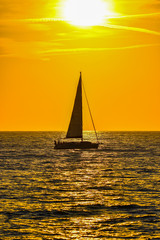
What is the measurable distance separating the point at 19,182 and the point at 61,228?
2678cm

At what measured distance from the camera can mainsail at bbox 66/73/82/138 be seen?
122m

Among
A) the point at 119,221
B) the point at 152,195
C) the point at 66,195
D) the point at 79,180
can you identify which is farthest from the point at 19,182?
the point at 119,221

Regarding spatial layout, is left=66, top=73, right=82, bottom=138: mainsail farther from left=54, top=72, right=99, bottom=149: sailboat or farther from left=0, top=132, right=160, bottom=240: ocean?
left=0, top=132, right=160, bottom=240: ocean

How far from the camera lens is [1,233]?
3306 cm

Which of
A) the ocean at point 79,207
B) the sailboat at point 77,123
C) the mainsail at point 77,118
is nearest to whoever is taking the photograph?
the ocean at point 79,207

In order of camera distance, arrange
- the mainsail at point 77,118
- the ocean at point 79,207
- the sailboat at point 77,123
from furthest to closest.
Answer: the mainsail at point 77,118, the sailboat at point 77,123, the ocean at point 79,207

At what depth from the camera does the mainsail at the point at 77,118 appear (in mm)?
122438

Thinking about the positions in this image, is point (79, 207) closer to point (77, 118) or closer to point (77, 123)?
point (77, 123)

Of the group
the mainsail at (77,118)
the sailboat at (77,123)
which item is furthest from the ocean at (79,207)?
the mainsail at (77,118)

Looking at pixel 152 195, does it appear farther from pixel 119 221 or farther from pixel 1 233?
pixel 1 233

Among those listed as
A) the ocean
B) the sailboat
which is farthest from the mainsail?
the ocean

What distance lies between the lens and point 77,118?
123 meters

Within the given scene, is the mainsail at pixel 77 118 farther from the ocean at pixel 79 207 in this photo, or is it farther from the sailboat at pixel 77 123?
the ocean at pixel 79 207

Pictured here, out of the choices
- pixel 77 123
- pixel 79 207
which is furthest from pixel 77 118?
pixel 79 207
